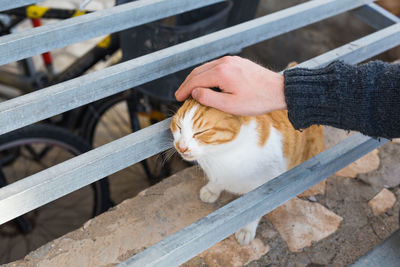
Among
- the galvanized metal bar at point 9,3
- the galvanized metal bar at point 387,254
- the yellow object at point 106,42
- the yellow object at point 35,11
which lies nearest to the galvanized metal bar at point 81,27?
the galvanized metal bar at point 9,3

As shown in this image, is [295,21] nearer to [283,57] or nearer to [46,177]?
[46,177]

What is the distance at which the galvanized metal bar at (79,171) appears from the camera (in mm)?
803

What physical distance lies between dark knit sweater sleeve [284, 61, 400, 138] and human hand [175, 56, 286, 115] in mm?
36

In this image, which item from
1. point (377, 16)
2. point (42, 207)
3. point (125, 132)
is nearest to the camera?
point (377, 16)

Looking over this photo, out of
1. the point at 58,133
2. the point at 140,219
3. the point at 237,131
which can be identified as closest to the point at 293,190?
the point at 237,131

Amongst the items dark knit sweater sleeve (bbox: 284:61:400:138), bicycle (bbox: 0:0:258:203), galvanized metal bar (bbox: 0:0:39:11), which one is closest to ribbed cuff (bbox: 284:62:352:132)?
dark knit sweater sleeve (bbox: 284:61:400:138)

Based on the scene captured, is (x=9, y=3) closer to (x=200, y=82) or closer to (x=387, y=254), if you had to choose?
(x=200, y=82)

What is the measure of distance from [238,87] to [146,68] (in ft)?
0.84

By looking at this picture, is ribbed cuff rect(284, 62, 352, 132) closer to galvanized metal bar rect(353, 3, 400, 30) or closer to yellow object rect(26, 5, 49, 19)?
galvanized metal bar rect(353, 3, 400, 30)

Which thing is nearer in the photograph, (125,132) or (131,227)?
(131,227)

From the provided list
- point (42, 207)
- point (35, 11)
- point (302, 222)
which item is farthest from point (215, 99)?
point (42, 207)

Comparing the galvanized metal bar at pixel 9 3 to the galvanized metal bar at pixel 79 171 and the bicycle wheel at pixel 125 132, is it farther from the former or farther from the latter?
the bicycle wheel at pixel 125 132

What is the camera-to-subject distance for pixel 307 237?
50.9 inches

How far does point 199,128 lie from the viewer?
969 millimetres
